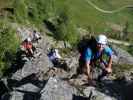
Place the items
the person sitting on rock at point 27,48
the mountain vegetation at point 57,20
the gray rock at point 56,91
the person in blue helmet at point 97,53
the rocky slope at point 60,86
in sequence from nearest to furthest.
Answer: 1. the person in blue helmet at point 97,53
2. the gray rock at point 56,91
3. the rocky slope at point 60,86
4. the person sitting on rock at point 27,48
5. the mountain vegetation at point 57,20

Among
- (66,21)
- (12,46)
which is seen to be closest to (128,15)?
(66,21)

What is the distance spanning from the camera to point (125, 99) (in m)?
24.7

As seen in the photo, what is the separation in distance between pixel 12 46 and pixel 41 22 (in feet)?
241

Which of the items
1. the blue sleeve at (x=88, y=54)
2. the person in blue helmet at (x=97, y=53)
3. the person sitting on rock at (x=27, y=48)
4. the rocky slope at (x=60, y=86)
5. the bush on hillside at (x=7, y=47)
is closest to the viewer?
the person in blue helmet at (x=97, y=53)

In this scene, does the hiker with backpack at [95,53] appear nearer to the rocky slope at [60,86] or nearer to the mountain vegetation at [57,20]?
the rocky slope at [60,86]

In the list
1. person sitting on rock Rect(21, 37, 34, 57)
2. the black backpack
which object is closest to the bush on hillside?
person sitting on rock Rect(21, 37, 34, 57)

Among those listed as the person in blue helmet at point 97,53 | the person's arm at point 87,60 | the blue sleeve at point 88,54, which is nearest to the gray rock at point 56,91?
the person's arm at point 87,60

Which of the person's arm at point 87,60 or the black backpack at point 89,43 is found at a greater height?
the black backpack at point 89,43

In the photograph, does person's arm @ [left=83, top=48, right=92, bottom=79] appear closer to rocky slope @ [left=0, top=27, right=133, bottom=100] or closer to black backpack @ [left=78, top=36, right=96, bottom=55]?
black backpack @ [left=78, top=36, right=96, bottom=55]

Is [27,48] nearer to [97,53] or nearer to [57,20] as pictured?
[97,53]

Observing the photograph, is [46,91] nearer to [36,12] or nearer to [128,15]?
[36,12]

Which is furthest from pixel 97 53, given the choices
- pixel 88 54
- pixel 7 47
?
pixel 7 47

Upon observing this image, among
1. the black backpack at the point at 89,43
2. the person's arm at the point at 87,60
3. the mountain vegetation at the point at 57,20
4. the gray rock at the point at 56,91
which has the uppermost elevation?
the mountain vegetation at the point at 57,20

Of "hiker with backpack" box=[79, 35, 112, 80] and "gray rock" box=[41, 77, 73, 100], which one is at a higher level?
"hiker with backpack" box=[79, 35, 112, 80]
